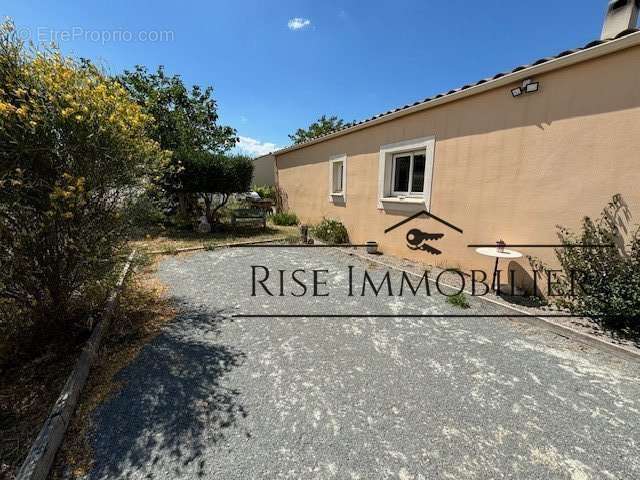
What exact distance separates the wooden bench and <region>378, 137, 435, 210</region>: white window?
636cm

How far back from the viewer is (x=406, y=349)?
3529 millimetres

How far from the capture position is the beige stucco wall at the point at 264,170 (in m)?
24.7

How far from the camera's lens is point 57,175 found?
107 inches

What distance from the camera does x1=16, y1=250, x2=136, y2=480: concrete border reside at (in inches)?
71.3

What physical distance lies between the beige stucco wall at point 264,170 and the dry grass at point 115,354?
20118 millimetres

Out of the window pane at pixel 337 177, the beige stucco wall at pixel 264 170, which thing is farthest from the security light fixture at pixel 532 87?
the beige stucco wall at pixel 264 170

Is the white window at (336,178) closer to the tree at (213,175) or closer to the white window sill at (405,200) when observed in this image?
the white window sill at (405,200)

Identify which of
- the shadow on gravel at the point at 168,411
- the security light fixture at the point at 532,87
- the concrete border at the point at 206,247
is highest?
the security light fixture at the point at 532,87

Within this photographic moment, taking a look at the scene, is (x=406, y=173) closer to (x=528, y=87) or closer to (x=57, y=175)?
(x=528, y=87)

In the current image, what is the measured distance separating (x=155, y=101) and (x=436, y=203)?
1547 cm

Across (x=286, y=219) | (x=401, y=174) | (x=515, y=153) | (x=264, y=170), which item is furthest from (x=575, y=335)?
(x=264, y=170)

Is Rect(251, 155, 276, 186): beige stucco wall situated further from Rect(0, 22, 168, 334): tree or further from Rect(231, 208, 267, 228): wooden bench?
Rect(0, 22, 168, 334): tree

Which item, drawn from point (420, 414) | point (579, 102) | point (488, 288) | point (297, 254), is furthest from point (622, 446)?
point (297, 254)

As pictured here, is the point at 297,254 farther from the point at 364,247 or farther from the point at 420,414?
the point at 420,414
